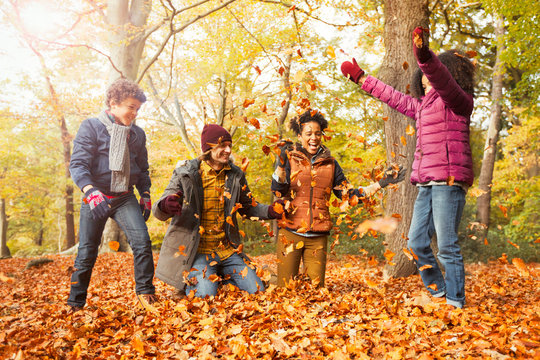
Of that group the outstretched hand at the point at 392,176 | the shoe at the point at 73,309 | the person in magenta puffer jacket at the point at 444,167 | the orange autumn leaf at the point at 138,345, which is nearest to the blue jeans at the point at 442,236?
the person in magenta puffer jacket at the point at 444,167

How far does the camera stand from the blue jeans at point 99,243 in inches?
133

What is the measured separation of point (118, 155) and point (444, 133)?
3.02 metres

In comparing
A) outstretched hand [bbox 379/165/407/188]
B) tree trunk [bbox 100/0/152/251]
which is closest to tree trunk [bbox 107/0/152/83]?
tree trunk [bbox 100/0/152/251]

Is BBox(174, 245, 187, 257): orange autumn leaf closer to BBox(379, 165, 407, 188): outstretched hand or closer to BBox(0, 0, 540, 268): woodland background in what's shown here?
BBox(379, 165, 407, 188): outstretched hand

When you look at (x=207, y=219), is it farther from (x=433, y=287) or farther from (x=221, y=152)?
(x=433, y=287)

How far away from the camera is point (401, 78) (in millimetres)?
4785

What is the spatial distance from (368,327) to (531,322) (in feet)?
3.49

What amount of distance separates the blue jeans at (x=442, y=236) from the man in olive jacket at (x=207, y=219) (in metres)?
1.40

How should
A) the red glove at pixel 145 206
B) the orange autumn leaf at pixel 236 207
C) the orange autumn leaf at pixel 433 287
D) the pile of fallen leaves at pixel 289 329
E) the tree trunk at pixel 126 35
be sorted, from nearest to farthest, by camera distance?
the pile of fallen leaves at pixel 289 329, the orange autumn leaf at pixel 433 287, the orange autumn leaf at pixel 236 207, the red glove at pixel 145 206, the tree trunk at pixel 126 35

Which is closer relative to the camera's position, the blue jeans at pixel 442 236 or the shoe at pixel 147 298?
the blue jeans at pixel 442 236

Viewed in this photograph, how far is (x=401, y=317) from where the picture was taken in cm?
261

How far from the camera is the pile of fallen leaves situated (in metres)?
2.15

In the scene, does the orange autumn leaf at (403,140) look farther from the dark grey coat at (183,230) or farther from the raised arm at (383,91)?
the dark grey coat at (183,230)

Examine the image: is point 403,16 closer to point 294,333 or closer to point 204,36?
point 294,333
